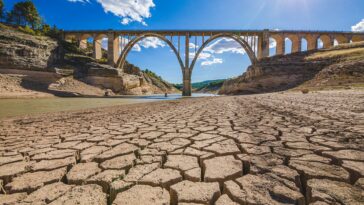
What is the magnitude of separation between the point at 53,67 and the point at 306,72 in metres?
32.8

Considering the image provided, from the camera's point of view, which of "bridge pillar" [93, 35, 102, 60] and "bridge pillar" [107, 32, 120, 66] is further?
"bridge pillar" [93, 35, 102, 60]

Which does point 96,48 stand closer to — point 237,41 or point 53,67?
point 53,67

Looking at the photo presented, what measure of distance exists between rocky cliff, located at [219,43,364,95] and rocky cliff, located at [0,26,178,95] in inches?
781

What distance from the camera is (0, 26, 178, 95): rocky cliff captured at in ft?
67.2

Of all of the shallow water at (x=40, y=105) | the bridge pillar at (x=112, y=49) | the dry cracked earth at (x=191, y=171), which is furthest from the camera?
the bridge pillar at (x=112, y=49)

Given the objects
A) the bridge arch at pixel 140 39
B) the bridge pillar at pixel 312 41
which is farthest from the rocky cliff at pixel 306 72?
the bridge arch at pixel 140 39

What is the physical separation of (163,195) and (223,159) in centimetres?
72

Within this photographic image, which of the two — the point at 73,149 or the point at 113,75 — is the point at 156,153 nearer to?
the point at 73,149

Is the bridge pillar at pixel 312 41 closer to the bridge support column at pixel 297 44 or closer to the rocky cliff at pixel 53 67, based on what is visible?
the bridge support column at pixel 297 44

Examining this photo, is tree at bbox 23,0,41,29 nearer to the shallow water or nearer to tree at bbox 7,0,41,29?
tree at bbox 7,0,41,29

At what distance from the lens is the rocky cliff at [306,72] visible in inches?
600

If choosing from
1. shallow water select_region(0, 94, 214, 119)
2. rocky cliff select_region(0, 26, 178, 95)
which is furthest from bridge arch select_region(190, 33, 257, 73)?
shallow water select_region(0, 94, 214, 119)

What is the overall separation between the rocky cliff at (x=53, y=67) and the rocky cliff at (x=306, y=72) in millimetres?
19845

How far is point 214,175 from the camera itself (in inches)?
50.1
